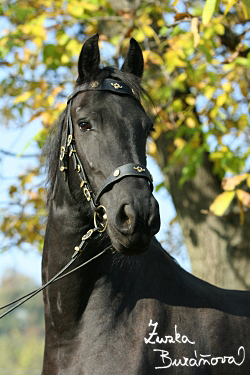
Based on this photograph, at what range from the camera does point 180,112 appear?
19.6 feet

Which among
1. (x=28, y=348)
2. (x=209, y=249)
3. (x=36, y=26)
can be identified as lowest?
(x=209, y=249)

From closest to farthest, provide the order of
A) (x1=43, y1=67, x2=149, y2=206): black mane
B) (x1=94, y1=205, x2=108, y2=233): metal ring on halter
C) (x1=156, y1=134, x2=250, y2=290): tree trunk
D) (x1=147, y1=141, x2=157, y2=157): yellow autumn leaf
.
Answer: (x1=94, y1=205, x2=108, y2=233): metal ring on halter
(x1=43, y1=67, x2=149, y2=206): black mane
(x1=156, y1=134, x2=250, y2=290): tree trunk
(x1=147, y1=141, x2=157, y2=157): yellow autumn leaf

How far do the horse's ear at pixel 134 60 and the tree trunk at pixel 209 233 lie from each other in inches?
103

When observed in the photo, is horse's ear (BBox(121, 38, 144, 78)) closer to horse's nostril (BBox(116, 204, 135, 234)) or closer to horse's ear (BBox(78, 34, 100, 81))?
horse's ear (BBox(78, 34, 100, 81))

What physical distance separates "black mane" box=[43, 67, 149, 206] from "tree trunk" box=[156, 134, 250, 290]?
9.05 ft

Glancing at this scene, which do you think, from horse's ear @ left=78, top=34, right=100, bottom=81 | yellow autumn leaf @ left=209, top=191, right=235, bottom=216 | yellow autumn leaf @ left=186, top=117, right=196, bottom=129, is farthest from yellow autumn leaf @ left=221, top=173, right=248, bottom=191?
horse's ear @ left=78, top=34, right=100, bottom=81

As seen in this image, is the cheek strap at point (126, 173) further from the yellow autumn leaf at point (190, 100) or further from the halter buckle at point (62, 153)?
the yellow autumn leaf at point (190, 100)

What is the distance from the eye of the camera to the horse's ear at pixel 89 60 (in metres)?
2.93

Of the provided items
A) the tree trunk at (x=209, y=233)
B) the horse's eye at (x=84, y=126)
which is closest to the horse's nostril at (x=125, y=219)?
the horse's eye at (x=84, y=126)

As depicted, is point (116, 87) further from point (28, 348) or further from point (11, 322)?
point (11, 322)

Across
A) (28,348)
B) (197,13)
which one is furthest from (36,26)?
(28,348)

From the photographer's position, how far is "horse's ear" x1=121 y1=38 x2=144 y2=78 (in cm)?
326

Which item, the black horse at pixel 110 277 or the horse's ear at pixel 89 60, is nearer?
the black horse at pixel 110 277

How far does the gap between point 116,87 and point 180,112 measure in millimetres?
3212
